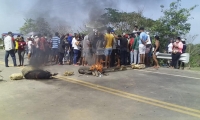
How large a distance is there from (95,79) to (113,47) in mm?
3634

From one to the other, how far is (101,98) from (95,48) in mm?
5694

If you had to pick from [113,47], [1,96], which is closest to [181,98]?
[1,96]

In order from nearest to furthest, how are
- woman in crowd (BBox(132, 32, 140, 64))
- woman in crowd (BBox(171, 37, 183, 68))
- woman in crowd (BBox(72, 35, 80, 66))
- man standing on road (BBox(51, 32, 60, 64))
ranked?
woman in crowd (BBox(132, 32, 140, 64)), woman in crowd (BBox(171, 37, 183, 68)), woman in crowd (BBox(72, 35, 80, 66)), man standing on road (BBox(51, 32, 60, 64))

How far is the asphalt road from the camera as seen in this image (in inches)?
196

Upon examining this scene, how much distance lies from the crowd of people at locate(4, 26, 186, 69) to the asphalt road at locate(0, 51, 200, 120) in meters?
2.95

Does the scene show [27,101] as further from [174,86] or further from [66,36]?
[66,36]

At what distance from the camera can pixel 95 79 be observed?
349 inches

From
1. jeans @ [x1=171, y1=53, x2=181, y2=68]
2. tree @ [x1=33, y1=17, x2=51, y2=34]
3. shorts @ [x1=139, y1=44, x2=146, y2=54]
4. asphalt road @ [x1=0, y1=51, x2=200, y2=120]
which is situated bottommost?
asphalt road @ [x1=0, y1=51, x2=200, y2=120]

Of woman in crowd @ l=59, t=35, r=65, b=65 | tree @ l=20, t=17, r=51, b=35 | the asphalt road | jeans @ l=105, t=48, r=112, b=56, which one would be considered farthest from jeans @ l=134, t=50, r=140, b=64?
tree @ l=20, t=17, r=51, b=35

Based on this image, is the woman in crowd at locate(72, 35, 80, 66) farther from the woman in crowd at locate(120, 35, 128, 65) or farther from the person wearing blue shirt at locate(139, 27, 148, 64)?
the person wearing blue shirt at locate(139, 27, 148, 64)

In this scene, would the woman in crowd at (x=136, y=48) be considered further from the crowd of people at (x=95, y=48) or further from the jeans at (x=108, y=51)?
the jeans at (x=108, y=51)

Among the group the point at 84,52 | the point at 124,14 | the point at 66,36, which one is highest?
the point at 124,14

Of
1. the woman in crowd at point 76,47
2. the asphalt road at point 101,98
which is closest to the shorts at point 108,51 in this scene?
the woman in crowd at point 76,47

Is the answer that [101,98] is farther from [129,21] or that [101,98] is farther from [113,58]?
[129,21]
